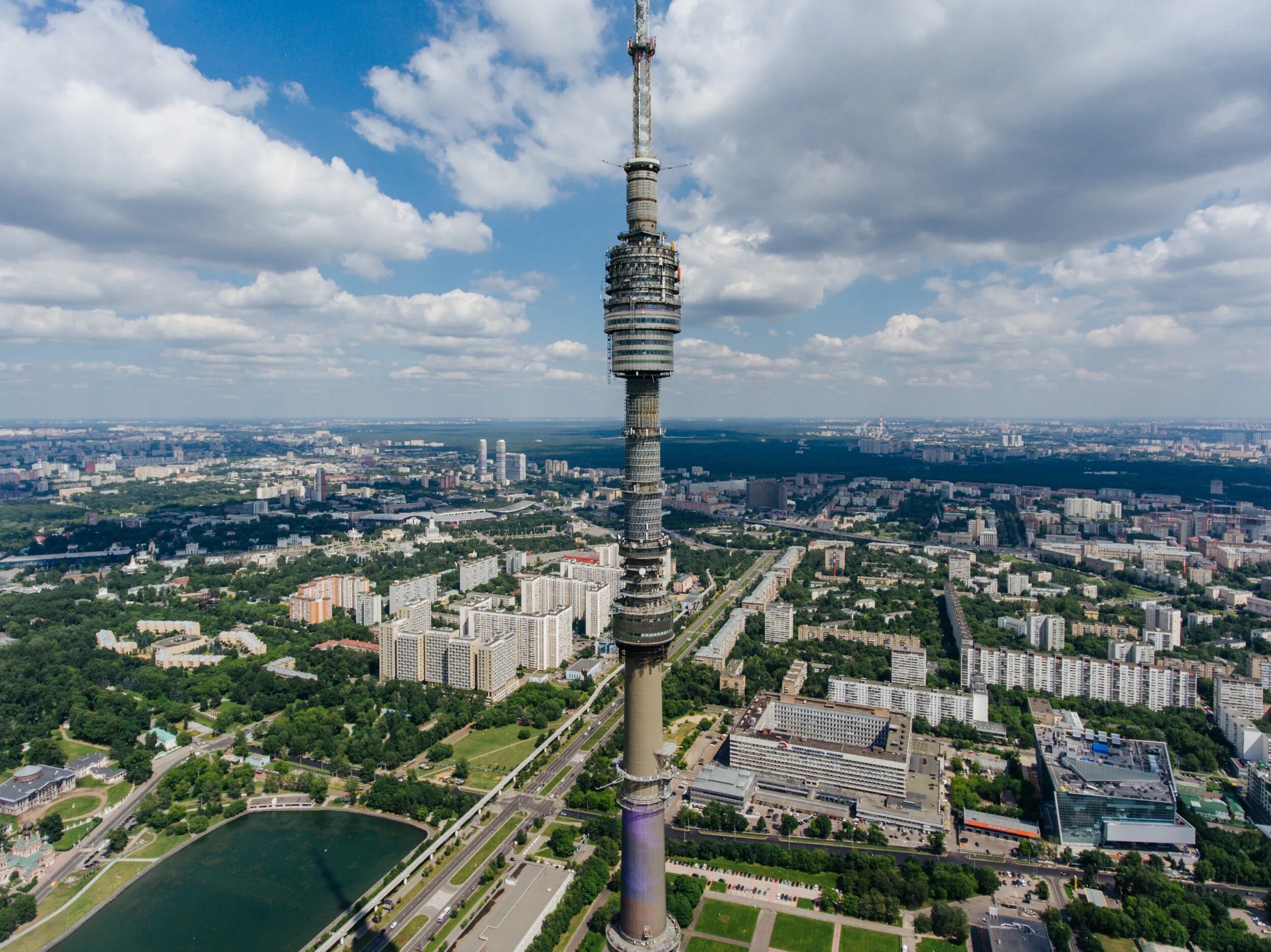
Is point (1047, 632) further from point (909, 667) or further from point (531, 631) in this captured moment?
point (531, 631)

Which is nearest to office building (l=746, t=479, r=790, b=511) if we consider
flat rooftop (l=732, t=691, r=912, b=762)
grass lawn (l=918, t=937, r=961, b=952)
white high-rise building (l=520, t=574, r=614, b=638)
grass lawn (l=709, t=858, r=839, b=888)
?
white high-rise building (l=520, t=574, r=614, b=638)

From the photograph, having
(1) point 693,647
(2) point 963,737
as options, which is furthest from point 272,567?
(2) point 963,737

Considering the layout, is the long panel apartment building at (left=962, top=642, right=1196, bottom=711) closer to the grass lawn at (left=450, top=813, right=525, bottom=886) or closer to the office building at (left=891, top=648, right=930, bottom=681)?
the office building at (left=891, top=648, right=930, bottom=681)

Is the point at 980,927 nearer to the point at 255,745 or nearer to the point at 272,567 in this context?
the point at 255,745

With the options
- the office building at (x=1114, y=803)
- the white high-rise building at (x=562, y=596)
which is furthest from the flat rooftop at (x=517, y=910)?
the white high-rise building at (x=562, y=596)

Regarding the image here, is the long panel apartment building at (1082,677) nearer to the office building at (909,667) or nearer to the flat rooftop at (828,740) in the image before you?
the office building at (909,667)

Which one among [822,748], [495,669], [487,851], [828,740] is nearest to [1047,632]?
[828,740]
